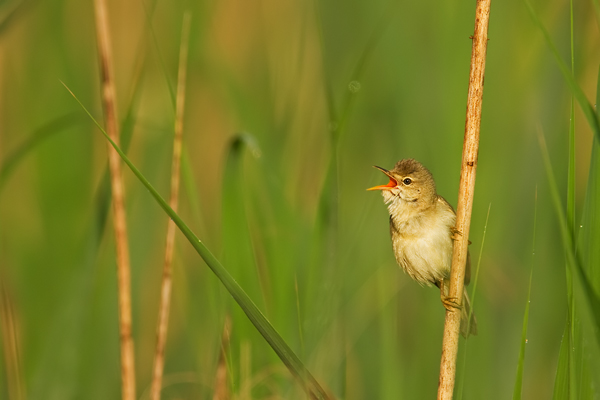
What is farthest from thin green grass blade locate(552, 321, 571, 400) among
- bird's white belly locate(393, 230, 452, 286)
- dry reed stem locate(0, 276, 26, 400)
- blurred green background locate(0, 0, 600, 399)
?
dry reed stem locate(0, 276, 26, 400)

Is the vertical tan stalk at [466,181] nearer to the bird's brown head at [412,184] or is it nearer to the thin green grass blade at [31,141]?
the bird's brown head at [412,184]

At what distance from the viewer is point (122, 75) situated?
4.73 m

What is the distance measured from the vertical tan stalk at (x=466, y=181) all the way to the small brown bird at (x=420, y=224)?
73 cm

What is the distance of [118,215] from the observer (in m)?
2.49

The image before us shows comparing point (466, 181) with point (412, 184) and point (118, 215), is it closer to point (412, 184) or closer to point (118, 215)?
point (412, 184)

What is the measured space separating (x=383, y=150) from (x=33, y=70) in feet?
6.59

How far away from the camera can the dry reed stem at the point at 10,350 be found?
2486 mm

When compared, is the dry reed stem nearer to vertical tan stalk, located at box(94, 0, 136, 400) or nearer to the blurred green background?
the blurred green background

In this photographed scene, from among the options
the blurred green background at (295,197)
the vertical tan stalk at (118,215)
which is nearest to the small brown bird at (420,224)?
the blurred green background at (295,197)

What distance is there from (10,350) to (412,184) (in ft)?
5.44

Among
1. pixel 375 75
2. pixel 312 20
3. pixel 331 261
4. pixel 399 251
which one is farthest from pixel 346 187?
pixel 331 261

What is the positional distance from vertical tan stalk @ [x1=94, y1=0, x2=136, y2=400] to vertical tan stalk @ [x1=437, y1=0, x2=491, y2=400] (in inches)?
46.6

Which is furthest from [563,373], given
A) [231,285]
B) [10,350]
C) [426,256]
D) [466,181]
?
[10,350]

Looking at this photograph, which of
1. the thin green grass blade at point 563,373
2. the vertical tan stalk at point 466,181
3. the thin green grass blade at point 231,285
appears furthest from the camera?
the vertical tan stalk at point 466,181
